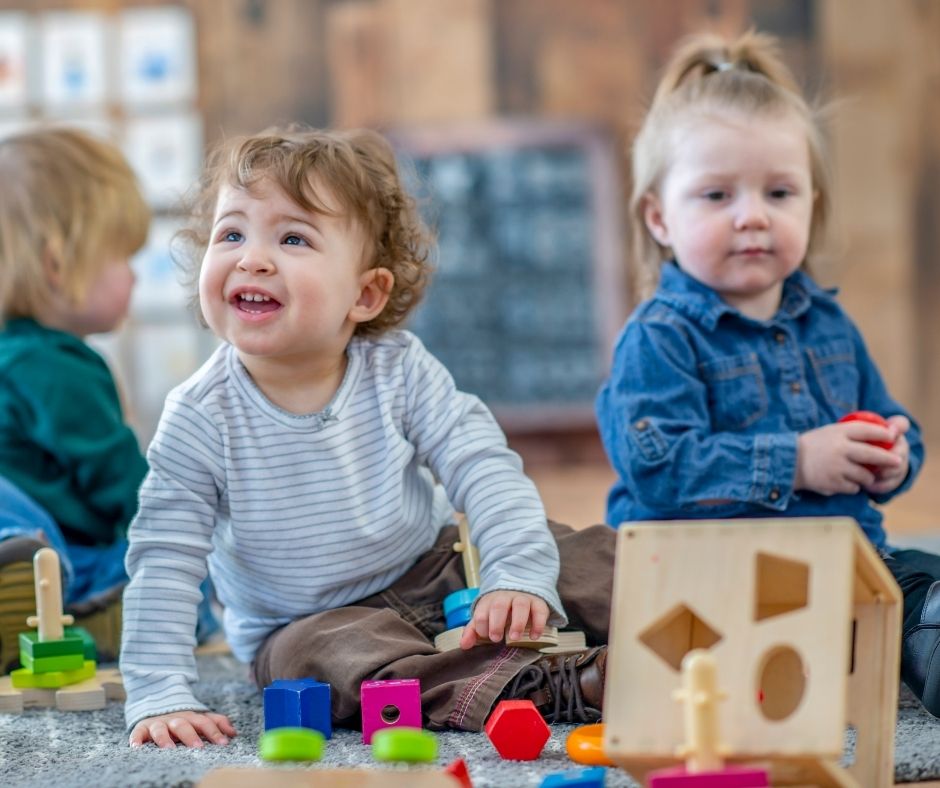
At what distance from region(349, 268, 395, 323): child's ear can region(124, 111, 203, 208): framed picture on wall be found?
2312 millimetres

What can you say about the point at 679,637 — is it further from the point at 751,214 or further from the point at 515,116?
the point at 515,116

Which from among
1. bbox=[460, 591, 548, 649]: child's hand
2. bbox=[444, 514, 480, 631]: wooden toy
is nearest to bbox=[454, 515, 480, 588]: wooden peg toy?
bbox=[444, 514, 480, 631]: wooden toy

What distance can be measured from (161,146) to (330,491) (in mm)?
2464

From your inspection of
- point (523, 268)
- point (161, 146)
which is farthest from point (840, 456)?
point (161, 146)

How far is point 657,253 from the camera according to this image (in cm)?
160

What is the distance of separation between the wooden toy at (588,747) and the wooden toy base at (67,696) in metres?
0.49

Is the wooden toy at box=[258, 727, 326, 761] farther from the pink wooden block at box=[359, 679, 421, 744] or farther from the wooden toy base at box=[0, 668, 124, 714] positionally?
the wooden toy base at box=[0, 668, 124, 714]

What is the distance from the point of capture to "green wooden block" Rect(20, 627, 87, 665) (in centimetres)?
133

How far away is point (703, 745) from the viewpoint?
760 millimetres

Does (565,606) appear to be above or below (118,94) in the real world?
below

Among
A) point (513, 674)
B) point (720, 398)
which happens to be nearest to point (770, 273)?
point (720, 398)

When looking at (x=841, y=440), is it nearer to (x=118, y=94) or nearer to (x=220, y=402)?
(x=220, y=402)

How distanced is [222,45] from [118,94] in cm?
29

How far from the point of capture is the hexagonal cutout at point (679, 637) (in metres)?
0.94
